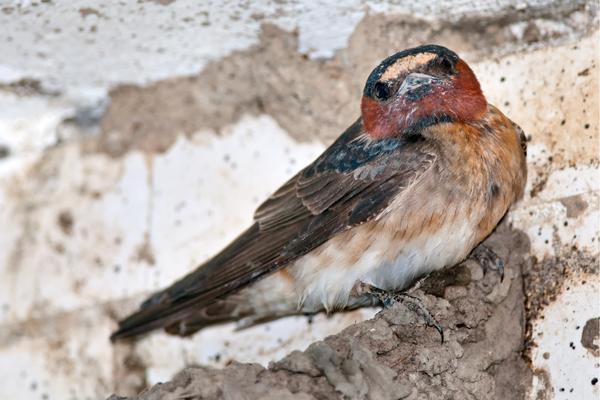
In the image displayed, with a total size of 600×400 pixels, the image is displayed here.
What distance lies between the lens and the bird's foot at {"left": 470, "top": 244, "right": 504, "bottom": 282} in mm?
3730

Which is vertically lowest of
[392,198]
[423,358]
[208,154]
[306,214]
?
[208,154]

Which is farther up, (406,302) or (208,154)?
(406,302)

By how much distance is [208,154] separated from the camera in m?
4.55

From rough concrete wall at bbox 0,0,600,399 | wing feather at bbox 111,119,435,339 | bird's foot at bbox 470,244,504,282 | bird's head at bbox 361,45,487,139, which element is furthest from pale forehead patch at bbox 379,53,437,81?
bird's foot at bbox 470,244,504,282

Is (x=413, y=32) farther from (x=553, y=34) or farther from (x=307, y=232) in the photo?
(x=307, y=232)

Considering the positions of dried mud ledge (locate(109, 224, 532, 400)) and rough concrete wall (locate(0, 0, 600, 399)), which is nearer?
dried mud ledge (locate(109, 224, 532, 400))

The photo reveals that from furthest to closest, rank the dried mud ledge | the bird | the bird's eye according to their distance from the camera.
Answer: the bird's eye, the bird, the dried mud ledge

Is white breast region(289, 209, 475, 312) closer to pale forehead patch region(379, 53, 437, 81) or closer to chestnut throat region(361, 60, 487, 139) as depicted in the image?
chestnut throat region(361, 60, 487, 139)

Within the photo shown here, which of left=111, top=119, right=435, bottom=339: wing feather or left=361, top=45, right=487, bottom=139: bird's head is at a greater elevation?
left=361, top=45, right=487, bottom=139: bird's head

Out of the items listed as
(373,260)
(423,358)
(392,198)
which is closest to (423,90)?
(392,198)

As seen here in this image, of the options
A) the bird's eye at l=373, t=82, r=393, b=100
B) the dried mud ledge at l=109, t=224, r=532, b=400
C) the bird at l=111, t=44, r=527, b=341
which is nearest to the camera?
the dried mud ledge at l=109, t=224, r=532, b=400

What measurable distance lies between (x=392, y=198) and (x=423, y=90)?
0.35 meters

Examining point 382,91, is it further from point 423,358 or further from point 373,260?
point 423,358

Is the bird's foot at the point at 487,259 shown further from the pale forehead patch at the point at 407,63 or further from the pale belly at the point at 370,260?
the pale forehead patch at the point at 407,63
